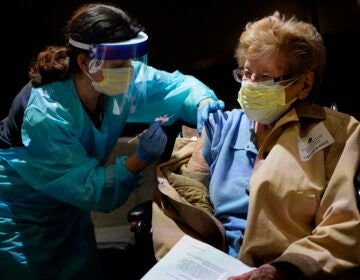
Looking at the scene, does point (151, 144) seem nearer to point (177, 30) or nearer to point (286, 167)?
point (286, 167)

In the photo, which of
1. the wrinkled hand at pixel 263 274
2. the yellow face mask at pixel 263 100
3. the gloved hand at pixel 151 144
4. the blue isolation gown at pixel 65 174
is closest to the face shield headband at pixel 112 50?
the blue isolation gown at pixel 65 174

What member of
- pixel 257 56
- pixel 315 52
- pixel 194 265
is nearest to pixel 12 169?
pixel 194 265

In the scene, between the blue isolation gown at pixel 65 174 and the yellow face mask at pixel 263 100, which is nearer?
the yellow face mask at pixel 263 100

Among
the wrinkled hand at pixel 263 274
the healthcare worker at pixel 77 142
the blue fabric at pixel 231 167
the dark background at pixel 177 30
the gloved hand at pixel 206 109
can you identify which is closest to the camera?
the wrinkled hand at pixel 263 274

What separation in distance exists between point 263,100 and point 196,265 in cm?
59

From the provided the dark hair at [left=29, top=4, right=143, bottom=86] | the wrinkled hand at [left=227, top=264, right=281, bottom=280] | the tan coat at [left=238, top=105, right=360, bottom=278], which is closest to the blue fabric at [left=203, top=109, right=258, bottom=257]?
the tan coat at [left=238, top=105, right=360, bottom=278]

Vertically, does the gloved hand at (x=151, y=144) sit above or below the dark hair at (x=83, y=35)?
below

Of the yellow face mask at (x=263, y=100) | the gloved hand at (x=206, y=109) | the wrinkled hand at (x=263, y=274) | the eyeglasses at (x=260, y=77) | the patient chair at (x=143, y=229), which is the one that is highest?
the eyeglasses at (x=260, y=77)

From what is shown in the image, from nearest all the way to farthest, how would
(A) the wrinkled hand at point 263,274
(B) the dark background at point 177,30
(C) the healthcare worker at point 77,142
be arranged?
(A) the wrinkled hand at point 263,274 → (C) the healthcare worker at point 77,142 → (B) the dark background at point 177,30

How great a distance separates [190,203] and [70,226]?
640 millimetres

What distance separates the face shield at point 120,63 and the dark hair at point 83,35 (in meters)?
0.03

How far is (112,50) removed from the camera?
1.74 meters

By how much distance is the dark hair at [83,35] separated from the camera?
5.70 ft

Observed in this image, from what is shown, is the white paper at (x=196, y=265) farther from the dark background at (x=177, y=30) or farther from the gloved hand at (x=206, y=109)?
the dark background at (x=177, y=30)
